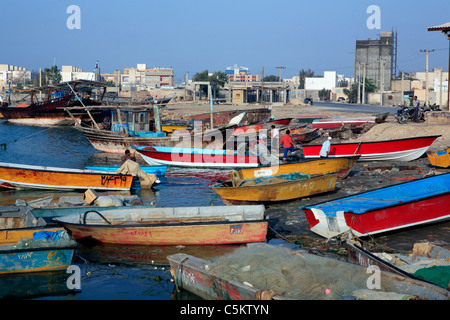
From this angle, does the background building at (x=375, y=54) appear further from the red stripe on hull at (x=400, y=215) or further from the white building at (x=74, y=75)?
the red stripe on hull at (x=400, y=215)

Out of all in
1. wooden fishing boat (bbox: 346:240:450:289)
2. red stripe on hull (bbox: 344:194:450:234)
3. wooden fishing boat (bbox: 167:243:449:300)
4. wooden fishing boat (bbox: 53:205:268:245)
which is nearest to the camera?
wooden fishing boat (bbox: 167:243:449:300)

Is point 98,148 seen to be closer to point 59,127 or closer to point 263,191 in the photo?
point 263,191

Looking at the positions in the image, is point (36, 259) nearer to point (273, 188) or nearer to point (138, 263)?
point (138, 263)

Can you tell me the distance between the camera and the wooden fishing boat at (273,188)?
12.7m

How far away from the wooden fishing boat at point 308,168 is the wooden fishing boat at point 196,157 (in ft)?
15.6

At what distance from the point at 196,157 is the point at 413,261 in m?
13.9

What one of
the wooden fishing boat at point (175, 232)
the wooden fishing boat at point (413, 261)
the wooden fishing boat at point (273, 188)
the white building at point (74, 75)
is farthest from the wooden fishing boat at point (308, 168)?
the white building at point (74, 75)

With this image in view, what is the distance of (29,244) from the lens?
9062 mm

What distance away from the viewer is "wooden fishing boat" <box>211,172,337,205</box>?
41.5 feet

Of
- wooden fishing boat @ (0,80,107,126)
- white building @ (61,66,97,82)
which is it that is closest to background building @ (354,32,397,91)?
white building @ (61,66,97,82)

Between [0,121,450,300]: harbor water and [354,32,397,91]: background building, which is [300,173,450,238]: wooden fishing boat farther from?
[354,32,397,91]: background building

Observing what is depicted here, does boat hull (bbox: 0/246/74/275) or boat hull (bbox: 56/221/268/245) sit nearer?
boat hull (bbox: 0/246/74/275)

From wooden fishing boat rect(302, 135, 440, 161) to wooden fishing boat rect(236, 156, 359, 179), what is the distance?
2956 mm
